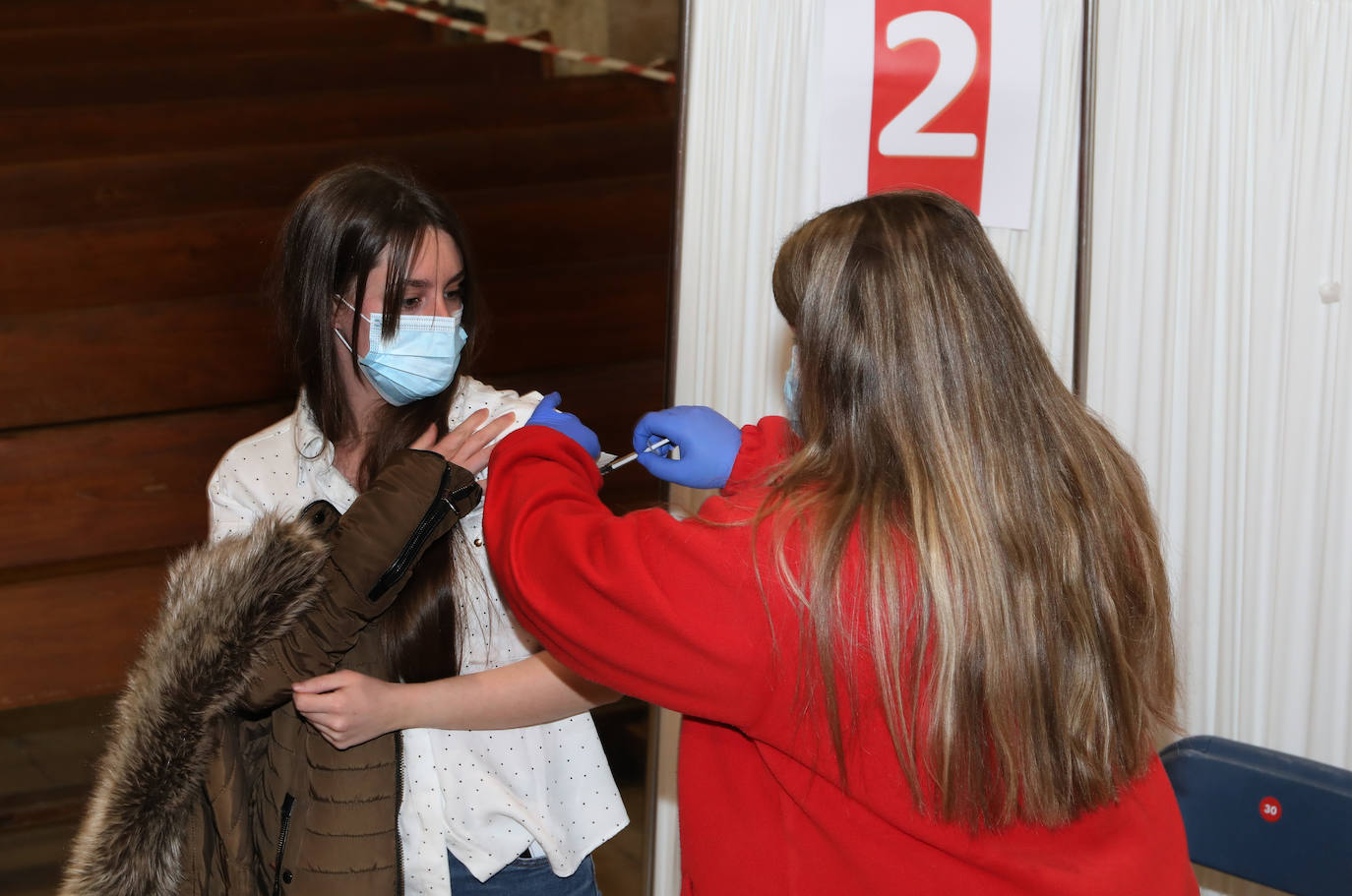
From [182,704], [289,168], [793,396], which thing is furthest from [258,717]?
[289,168]

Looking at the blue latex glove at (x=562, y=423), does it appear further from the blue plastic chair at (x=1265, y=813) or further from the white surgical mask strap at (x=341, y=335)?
the blue plastic chair at (x=1265, y=813)

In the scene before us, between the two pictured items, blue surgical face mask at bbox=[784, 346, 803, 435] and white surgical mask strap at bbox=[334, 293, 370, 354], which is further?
white surgical mask strap at bbox=[334, 293, 370, 354]

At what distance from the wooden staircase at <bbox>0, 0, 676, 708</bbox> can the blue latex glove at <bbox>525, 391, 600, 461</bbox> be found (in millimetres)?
1738

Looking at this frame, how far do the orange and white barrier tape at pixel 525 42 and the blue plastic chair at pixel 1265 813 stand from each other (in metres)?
4.72

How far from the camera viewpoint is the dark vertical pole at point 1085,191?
1930mm

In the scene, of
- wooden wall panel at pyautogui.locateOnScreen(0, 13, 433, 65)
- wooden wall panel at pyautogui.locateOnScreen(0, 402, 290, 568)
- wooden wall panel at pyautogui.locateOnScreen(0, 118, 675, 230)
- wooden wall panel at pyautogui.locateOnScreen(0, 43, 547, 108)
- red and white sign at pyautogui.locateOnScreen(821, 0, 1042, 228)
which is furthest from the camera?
wooden wall panel at pyautogui.locateOnScreen(0, 13, 433, 65)

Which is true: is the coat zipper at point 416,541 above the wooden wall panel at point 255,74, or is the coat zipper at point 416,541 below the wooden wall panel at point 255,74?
below

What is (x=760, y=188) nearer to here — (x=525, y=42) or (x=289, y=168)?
(x=289, y=168)

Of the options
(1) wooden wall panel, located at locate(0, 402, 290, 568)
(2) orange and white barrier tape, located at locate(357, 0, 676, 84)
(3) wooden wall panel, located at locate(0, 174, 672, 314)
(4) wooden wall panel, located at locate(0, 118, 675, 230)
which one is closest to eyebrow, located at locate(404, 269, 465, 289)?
(1) wooden wall panel, located at locate(0, 402, 290, 568)

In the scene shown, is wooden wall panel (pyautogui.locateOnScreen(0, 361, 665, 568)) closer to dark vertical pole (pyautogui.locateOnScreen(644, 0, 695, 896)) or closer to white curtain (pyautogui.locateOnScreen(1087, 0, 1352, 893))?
dark vertical pole (pyautogui.locateOnScreen(644, 0, 695, 896))

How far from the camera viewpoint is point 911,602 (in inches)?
39.2

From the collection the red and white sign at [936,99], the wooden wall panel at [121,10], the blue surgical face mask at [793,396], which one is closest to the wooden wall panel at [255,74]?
the wooden wall panel at [121,10]

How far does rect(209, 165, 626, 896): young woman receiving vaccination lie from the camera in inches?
53.3

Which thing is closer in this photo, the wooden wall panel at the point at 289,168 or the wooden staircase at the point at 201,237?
the wooden staircase at the point at 201,237
